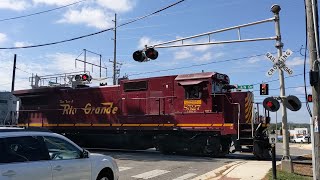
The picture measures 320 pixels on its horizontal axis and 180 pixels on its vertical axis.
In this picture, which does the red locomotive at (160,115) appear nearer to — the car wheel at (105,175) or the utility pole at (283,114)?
the utility pole at (283,114)

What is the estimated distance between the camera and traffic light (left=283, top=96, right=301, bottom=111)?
529 inches

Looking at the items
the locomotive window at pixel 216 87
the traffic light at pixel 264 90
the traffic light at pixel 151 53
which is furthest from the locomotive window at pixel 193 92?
the traffic light at pixel 264 90

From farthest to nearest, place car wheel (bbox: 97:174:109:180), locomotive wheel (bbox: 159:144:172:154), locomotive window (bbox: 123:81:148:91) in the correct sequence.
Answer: locomotive window (bbox: 123:81:148:91)
locomotive wheel (bbox: 159:144:172:154)
car wheel (bbox: 97:174:109:180)

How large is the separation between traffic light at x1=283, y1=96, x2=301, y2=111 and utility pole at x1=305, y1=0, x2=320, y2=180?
124 centimetres

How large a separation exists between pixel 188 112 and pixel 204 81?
1767mm

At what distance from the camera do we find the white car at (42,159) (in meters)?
6.95

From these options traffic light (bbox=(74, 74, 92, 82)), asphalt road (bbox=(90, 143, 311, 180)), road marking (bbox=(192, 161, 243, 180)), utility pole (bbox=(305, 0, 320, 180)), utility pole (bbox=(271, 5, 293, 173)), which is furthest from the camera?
traffic light (bbox=(74, 74, 92, 82))

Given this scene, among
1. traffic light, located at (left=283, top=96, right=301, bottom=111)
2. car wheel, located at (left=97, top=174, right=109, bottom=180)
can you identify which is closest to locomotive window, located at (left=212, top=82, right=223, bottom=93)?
traffic light, located at (left=283, top=96, right=301, bottom=111)

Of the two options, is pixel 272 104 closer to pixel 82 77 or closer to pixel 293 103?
pixel 293 103

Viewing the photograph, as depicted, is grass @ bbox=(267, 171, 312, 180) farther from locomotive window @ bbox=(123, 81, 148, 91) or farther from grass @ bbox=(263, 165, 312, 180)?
locomotive window @ bbox=(123, 81, 148, 91)

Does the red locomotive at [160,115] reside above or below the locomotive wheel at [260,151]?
above

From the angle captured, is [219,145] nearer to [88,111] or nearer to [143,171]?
[143,171]

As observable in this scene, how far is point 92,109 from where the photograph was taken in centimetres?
2416

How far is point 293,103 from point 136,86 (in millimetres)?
10616
